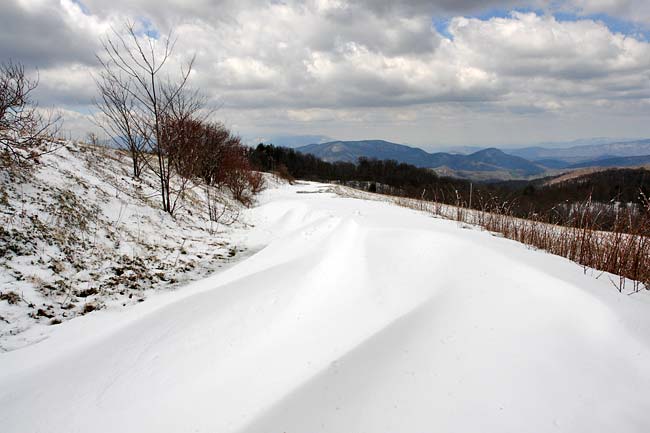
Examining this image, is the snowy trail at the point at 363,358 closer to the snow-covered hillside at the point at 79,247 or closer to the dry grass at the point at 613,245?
the snow-covered hillside at the point at 79,247

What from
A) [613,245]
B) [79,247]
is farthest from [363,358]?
[79,247]

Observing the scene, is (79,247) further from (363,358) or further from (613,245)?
(613,245)

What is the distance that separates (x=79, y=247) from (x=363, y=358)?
193 inches

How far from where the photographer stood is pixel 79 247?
16.1 feet

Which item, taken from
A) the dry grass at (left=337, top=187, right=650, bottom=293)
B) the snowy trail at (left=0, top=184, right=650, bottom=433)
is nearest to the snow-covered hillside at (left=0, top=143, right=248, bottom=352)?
the snowy trail at (left=0, top=184, right=650, bottom=433)

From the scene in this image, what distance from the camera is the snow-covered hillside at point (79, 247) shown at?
3.66 m

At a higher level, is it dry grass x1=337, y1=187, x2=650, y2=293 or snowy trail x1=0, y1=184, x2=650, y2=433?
dry grass x1=337, y1=187, x2=650, y2=293

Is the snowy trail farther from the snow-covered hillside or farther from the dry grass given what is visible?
the dry grass

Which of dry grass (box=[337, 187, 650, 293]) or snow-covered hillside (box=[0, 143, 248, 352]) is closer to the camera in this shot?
snow-covered hillside (box=[0, 143, 248, 352])

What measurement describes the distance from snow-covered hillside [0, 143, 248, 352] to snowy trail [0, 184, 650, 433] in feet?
1.72

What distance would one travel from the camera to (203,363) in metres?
2.60

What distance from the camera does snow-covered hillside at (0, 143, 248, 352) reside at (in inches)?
144

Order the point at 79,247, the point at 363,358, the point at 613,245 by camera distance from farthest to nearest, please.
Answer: the point at 79,247 < the point at 613,245 < the point at 363,358

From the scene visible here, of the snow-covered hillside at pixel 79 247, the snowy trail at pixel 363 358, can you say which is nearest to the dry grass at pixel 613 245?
the snowy trail at pixel 363 358
